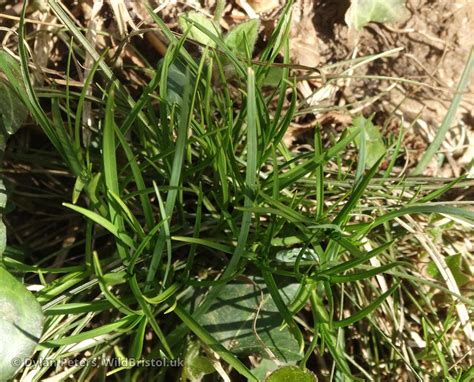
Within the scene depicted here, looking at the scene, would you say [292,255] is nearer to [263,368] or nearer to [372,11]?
[263,368]

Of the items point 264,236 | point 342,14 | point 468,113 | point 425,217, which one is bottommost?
point 425,217

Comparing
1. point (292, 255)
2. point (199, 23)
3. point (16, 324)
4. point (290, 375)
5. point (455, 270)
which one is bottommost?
point (455, 270)

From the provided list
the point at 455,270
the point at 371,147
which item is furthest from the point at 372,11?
the point at 455,270

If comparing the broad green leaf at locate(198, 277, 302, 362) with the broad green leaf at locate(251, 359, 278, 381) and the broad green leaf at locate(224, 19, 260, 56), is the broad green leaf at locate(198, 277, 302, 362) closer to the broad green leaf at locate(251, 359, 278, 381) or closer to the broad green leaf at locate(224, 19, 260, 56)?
the broad green leaf at locate(251, 359, 278, 381)

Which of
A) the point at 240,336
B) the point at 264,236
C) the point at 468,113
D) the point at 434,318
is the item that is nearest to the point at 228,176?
the point at 264,236

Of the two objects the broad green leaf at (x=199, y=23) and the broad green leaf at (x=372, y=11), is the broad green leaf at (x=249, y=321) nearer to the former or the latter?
the broad green leaf at (x=199, y=23)

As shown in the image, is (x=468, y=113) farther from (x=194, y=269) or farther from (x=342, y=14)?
(x=194, y=269)
